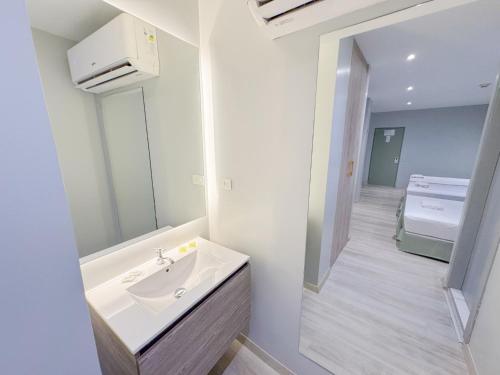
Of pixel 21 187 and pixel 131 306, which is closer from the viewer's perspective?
pixel 21 187

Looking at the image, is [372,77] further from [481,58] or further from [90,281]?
[90,281]

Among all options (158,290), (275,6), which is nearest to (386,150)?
(275,6)

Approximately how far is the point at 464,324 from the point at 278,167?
75.8 inches

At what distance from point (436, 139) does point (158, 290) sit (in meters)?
2.74

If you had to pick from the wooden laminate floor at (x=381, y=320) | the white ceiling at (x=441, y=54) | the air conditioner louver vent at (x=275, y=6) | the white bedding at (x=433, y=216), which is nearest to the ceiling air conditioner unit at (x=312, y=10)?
the air conditioner louver vent at (x=275, y=6)

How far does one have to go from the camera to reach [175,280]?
1.29m

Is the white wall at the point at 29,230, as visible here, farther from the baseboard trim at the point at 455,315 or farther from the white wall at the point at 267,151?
the baseboard trim at the point at 455,315

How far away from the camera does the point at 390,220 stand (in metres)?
3.15

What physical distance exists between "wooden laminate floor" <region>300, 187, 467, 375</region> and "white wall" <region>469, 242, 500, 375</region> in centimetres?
17

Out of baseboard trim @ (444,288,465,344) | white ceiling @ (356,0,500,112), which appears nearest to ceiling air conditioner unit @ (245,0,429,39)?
white ceiling @ (356,0,500,112)

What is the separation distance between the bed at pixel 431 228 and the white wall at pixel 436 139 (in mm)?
533

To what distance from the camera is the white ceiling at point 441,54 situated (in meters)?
0.88

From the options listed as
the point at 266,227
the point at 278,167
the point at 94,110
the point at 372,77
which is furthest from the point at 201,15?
the point at 266,227

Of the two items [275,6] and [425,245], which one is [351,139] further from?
[425,245]
